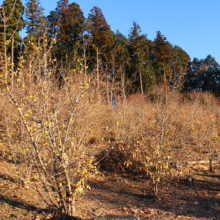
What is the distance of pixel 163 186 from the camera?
19.9 ft

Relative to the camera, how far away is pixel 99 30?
72.7ft

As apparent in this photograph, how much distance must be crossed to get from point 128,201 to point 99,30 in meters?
19.4

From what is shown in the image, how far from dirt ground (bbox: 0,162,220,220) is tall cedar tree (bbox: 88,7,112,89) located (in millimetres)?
16417

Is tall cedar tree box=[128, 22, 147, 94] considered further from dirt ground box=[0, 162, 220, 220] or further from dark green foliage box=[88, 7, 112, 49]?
dirt ground box=[0, 162, 220, 220]

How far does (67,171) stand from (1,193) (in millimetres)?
2333

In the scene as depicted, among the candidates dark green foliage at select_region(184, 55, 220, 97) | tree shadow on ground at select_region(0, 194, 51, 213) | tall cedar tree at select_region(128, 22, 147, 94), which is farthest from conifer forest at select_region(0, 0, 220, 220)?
dark green foliage at select_region(184, 55, 220, 97)

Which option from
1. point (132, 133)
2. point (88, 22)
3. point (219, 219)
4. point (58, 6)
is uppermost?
point (58, 6)

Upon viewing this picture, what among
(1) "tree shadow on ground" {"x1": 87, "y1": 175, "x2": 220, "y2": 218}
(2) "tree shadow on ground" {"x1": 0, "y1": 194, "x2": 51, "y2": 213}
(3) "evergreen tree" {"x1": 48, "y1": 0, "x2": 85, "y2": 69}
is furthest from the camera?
(3) "evergreen tree" {"x1": 48, "y1": 0, "x2": 85, "y2": 69}

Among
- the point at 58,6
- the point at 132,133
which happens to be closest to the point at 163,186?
the point at 132,133

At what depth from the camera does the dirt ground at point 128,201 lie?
4652 millimetres

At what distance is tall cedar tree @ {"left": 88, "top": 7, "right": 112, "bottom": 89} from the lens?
2152 centimetres

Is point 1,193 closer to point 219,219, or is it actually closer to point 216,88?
point 219,219

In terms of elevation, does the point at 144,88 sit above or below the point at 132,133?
above

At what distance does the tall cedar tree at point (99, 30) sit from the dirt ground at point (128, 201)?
53.9ft
